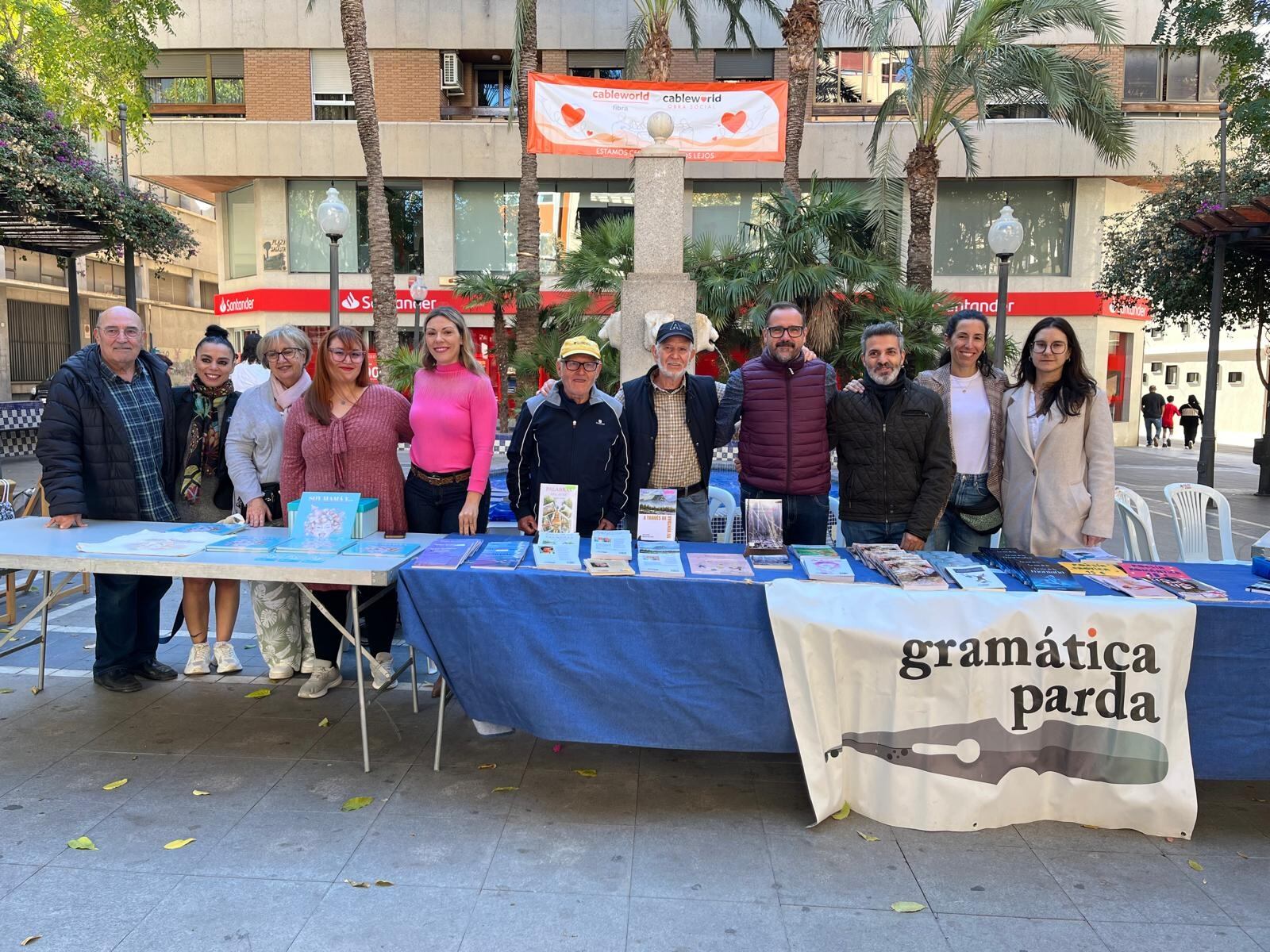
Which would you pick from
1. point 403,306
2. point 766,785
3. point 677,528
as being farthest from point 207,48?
point 766,785

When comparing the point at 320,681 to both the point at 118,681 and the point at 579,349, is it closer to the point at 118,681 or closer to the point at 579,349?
the point at 118,681

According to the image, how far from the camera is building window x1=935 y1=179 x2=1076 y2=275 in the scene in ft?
71.3

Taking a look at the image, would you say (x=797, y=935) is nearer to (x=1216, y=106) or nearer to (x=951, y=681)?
(x=951, y=681)

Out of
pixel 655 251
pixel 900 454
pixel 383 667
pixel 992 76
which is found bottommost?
pixel 383 667

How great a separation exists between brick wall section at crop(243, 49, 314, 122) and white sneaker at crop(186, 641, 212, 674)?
2017 centimetres

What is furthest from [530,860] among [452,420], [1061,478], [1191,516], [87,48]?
[87,48]

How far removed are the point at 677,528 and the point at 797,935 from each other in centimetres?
220

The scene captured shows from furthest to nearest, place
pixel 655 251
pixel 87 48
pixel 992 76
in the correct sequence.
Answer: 1. pixel 87 48
2. pixel 992 76
3. pixel 655 251

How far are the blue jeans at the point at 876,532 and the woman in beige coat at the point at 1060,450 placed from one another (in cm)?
57

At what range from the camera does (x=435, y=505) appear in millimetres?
4406

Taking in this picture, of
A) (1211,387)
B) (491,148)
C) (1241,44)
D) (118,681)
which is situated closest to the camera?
(118,681)

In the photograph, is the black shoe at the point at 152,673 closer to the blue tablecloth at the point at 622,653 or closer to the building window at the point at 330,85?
the blue tablecloth at the point at 622,653

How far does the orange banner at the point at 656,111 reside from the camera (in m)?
11.4

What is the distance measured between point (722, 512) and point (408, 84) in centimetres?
1947
